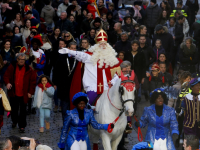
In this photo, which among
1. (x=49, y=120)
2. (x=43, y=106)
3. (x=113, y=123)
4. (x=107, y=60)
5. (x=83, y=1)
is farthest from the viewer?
(x=83, y=1)

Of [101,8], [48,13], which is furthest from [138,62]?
[48,13]

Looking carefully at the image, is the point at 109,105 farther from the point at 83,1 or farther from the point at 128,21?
the point at 83,1

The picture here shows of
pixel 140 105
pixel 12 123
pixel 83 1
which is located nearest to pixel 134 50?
pixel 140 105

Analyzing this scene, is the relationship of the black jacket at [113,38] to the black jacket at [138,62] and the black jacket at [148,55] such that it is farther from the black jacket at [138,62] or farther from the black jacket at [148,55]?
the black jacket at [138,62]

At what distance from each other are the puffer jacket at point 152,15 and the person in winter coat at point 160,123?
424 inches

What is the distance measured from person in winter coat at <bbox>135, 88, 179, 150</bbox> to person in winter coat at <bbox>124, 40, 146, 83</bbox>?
5.17m

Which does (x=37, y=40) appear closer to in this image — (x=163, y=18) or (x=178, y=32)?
(x=178, y=32)

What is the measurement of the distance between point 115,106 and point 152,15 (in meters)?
10.8

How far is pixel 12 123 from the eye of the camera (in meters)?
14.5

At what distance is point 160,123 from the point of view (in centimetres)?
1032

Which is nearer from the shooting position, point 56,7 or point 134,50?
point 134,50

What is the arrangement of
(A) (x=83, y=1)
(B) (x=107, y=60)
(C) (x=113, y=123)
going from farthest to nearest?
(A) (x=83, y=1) < (B) (x=107, y=60) < (C) (x=113, y=123)

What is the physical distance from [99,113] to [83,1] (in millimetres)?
11523

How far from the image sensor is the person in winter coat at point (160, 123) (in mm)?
10281
